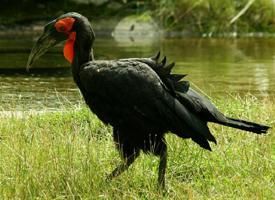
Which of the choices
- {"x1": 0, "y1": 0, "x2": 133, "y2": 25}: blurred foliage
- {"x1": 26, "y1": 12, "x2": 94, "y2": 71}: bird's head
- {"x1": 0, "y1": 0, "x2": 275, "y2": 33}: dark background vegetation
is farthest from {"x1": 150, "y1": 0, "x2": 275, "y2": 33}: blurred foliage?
{"x1": 26, "y1": 12, "x2": 94, "y2": 71}: bird's head

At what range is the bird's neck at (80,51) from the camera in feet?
19.4

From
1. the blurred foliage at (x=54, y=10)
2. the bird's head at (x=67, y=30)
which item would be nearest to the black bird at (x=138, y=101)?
the bird's head at (x=67, y=30)

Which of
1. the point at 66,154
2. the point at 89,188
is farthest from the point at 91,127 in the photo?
the point at 89,188

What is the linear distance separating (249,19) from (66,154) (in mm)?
23123

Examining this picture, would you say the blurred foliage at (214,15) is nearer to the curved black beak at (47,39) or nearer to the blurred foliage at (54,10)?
the blurred foliage at (54,10)

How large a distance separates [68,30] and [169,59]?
13601 millimetres

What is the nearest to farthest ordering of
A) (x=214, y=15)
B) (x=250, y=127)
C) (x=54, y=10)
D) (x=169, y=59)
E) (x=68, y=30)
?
(x=250, y=127) < (x=68, y=30) < (x=169, y=59) < (x=214, y=15) < (x=54, y=10)

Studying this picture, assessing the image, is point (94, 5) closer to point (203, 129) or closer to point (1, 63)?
point (1, 63)

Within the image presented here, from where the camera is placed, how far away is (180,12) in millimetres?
28203

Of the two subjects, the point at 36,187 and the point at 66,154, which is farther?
the point at 66,154

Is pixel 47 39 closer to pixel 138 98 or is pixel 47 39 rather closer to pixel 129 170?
pixel 138 98

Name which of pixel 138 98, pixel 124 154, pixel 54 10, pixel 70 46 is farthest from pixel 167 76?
pixel 54 10

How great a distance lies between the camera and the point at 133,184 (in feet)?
18.7

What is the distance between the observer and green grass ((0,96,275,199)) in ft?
17.9
